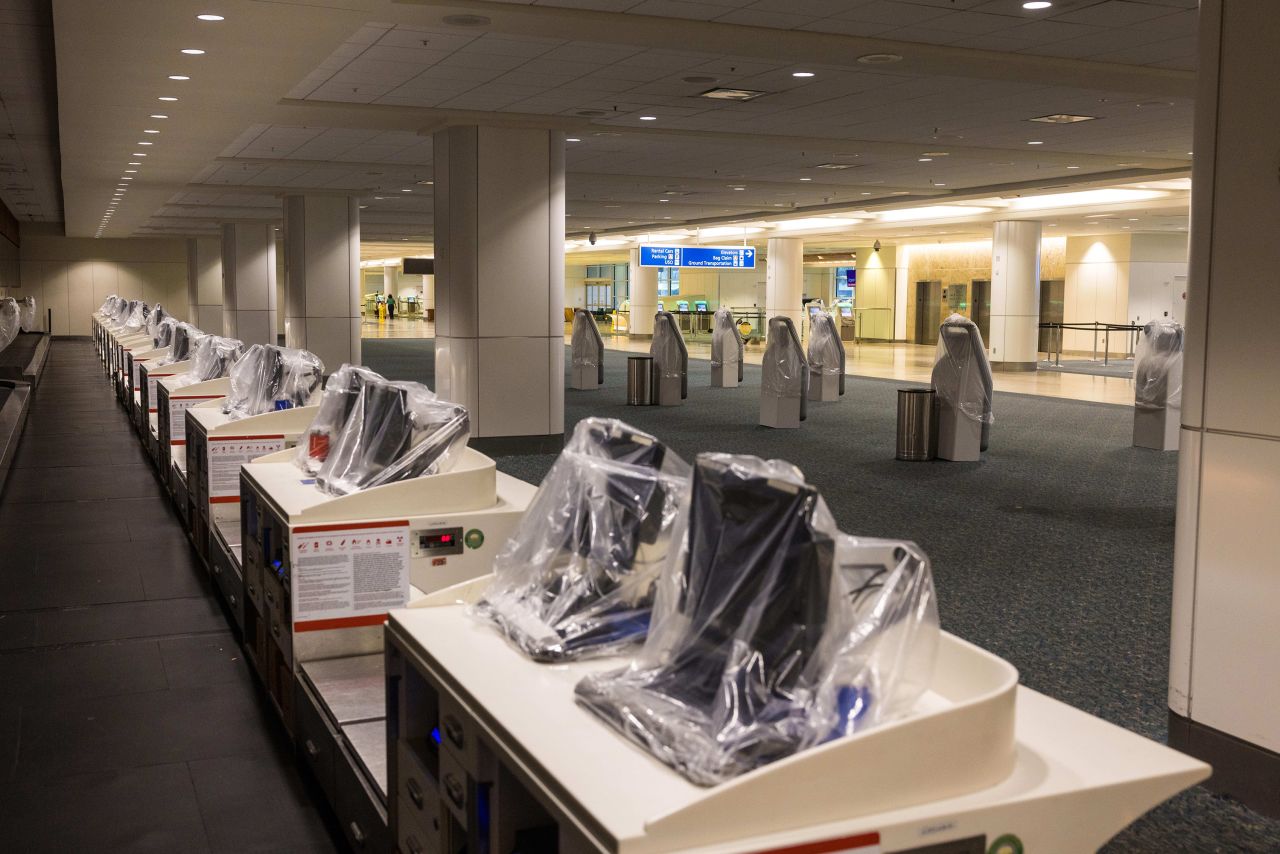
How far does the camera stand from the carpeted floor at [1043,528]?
453cm

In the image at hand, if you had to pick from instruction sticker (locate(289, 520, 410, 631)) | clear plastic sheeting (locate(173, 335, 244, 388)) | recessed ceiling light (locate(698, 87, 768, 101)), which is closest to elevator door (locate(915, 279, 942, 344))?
recessed ceiling light (locate(698, 87, 768, 101))

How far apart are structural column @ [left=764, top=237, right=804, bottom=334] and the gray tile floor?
20719mm

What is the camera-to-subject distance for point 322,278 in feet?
64.2

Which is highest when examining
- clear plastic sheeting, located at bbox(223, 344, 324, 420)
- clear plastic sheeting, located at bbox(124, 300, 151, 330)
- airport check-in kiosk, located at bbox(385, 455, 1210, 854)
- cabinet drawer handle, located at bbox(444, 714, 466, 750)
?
clear plastic sheeting, located at bbox(124, 300, 151, 330)

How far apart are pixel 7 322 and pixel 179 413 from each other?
16.5 metres

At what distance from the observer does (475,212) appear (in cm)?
1127

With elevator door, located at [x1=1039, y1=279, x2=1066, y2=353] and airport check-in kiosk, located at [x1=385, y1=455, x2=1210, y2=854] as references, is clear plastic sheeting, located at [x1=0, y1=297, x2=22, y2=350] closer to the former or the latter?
airport check-in kiosk, located at [x1=385, y1=455, x2=1210, y2=854]

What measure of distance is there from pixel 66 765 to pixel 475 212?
25.7ft

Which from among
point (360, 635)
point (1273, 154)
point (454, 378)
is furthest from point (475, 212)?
point (1273, 154)

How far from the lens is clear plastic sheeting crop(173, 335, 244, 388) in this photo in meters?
9.41

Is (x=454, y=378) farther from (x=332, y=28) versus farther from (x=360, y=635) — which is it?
(x=360, y=635)

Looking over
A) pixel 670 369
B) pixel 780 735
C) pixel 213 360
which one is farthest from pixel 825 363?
pixel 780 735

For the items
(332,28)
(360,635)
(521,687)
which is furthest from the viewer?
(332,28)

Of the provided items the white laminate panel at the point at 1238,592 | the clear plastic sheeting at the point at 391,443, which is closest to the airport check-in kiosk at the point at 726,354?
the clear plastic sheeting at the point at 391,443
